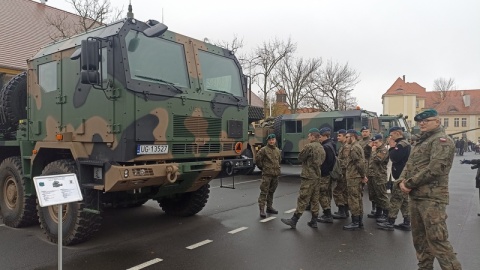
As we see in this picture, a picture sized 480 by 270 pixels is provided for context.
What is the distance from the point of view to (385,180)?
22.5 ft

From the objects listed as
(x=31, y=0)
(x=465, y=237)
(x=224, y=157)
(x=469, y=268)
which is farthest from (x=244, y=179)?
(x=31, y=0)

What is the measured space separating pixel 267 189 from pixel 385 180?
2.05m

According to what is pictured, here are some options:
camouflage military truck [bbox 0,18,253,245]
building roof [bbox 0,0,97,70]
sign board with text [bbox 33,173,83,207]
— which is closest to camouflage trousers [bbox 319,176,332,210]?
camouflage military truck [bbox 0,18,253,245]

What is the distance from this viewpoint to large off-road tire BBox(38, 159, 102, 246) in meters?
5.03

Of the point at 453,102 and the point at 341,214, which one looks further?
the point at 453,102

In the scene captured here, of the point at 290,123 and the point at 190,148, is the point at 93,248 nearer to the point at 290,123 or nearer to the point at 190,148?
the point at 190,148

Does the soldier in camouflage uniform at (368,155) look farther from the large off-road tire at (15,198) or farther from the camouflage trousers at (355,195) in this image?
the large off-road tire at (15,198)

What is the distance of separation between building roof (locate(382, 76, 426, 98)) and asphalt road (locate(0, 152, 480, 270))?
63.5m

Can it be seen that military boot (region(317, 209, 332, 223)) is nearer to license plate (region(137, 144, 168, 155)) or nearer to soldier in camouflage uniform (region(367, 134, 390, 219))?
soldier in camouflage uniform (region(367, 134, 390, 219))

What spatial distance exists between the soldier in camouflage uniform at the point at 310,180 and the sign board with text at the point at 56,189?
11.3 ft

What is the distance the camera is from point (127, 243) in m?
5.38

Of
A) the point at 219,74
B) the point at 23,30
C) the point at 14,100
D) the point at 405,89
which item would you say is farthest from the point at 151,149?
the point at 405,89

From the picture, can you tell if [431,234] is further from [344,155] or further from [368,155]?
[368,155]

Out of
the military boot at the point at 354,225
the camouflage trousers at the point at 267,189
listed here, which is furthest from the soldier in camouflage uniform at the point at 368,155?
the camouflage trousers at the point at 267,189
